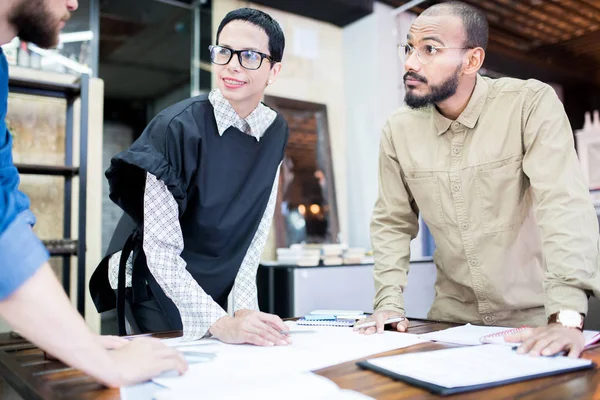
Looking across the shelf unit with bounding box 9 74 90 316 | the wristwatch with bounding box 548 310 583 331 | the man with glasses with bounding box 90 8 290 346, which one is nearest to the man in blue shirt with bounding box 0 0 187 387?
the man with glasses with bounding box 90 8 290 346

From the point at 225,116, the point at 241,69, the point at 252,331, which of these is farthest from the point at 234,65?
the point at 252,331

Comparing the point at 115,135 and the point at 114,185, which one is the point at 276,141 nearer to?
the point at 114,185

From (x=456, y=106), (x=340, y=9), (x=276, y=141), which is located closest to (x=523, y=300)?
(x=456, y=106)

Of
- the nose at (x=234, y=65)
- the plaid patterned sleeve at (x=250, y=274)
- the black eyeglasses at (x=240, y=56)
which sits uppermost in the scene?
the black eyeglasses at (x=240, y=56)

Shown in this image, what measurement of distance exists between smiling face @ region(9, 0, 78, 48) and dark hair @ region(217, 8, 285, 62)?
0.62m

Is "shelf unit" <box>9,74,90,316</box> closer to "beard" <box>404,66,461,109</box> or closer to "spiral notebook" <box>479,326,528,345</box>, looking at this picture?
"beard" <box>404,66,461,109</box>

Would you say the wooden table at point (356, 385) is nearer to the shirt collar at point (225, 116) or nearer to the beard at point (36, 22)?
the beard at point (36, 22)

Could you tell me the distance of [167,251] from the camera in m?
1.33

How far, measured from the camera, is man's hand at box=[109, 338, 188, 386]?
760mm

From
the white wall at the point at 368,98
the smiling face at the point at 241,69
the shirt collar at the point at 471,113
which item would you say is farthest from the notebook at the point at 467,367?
the white wall at the point at 368,98

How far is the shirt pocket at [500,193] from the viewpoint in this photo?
1485mm

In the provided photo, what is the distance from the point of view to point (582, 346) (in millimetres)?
971

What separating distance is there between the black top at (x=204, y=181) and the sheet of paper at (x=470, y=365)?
2.29 feet

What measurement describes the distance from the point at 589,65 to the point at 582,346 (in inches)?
272
